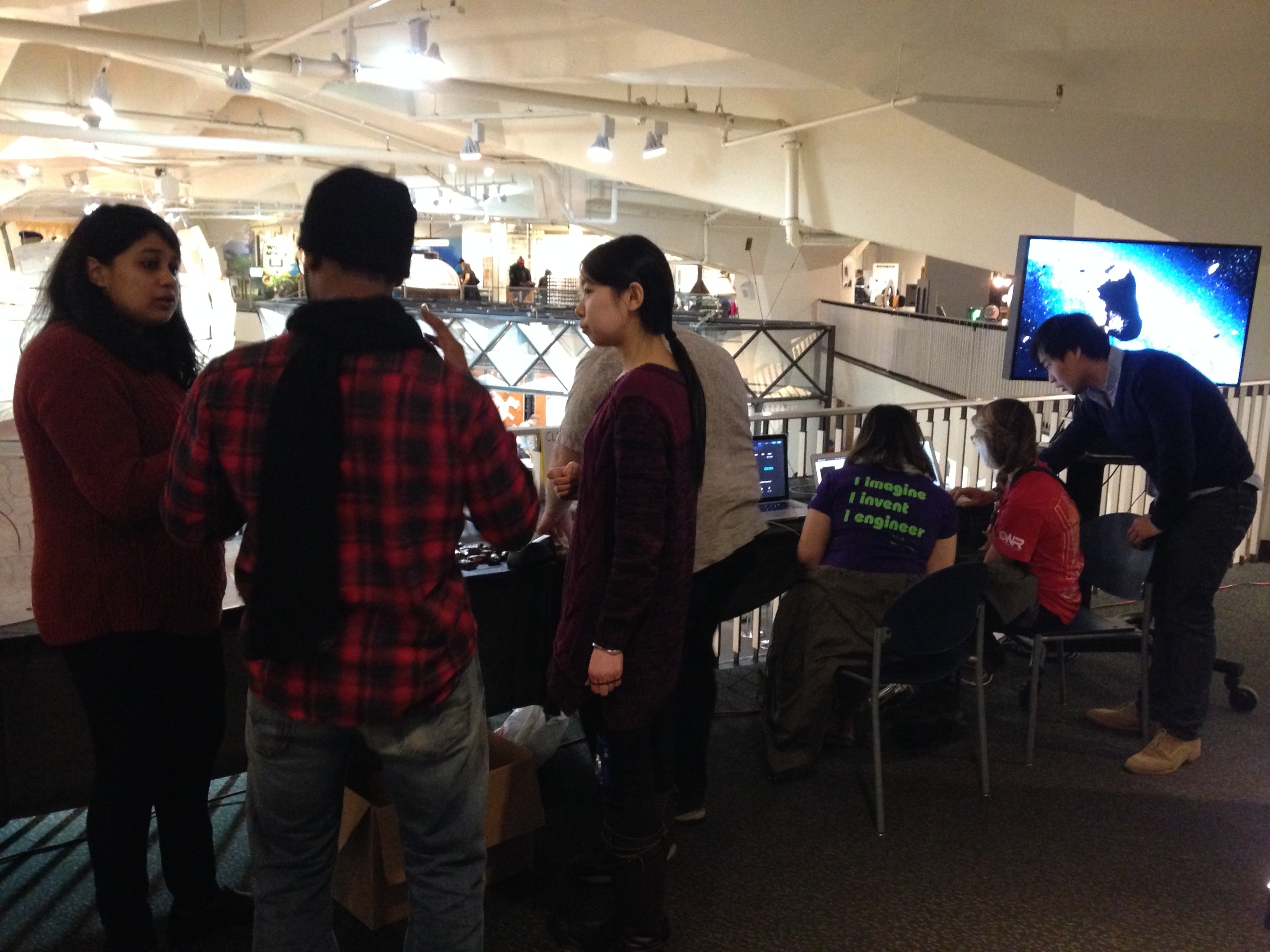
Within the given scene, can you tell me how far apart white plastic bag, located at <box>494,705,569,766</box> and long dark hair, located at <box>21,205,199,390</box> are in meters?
1.52

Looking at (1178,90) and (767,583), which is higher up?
(1178,90)

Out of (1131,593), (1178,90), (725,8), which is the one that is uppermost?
(725,8)

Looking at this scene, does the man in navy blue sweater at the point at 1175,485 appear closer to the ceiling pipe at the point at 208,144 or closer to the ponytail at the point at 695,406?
the ponytail at the point at 695,406

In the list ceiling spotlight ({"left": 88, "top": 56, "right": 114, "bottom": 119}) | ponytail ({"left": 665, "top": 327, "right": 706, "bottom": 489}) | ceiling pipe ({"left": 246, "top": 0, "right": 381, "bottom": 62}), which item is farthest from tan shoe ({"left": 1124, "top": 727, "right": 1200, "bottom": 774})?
ceiling spotlight ({"left": 88, "top": 56, "right": 114, "bottom": 119})

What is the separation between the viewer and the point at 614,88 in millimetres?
9039

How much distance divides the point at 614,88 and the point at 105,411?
8182 mm

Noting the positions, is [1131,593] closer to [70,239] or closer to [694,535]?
[694,535]


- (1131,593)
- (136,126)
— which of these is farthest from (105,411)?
(136,126)

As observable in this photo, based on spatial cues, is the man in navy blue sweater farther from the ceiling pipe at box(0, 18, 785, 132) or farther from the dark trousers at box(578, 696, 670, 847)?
the ceiling pipe at box(0, 18, 785, 132)

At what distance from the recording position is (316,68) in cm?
665

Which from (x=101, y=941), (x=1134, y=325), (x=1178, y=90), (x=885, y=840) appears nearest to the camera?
(x=101, y=941)

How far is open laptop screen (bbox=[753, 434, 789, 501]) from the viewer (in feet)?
11.1

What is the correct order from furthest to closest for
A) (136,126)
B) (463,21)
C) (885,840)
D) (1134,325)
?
(136,126) → (463,21) → (1134,325) → (885,840)

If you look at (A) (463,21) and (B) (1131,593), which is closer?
(B) (1131,593)
